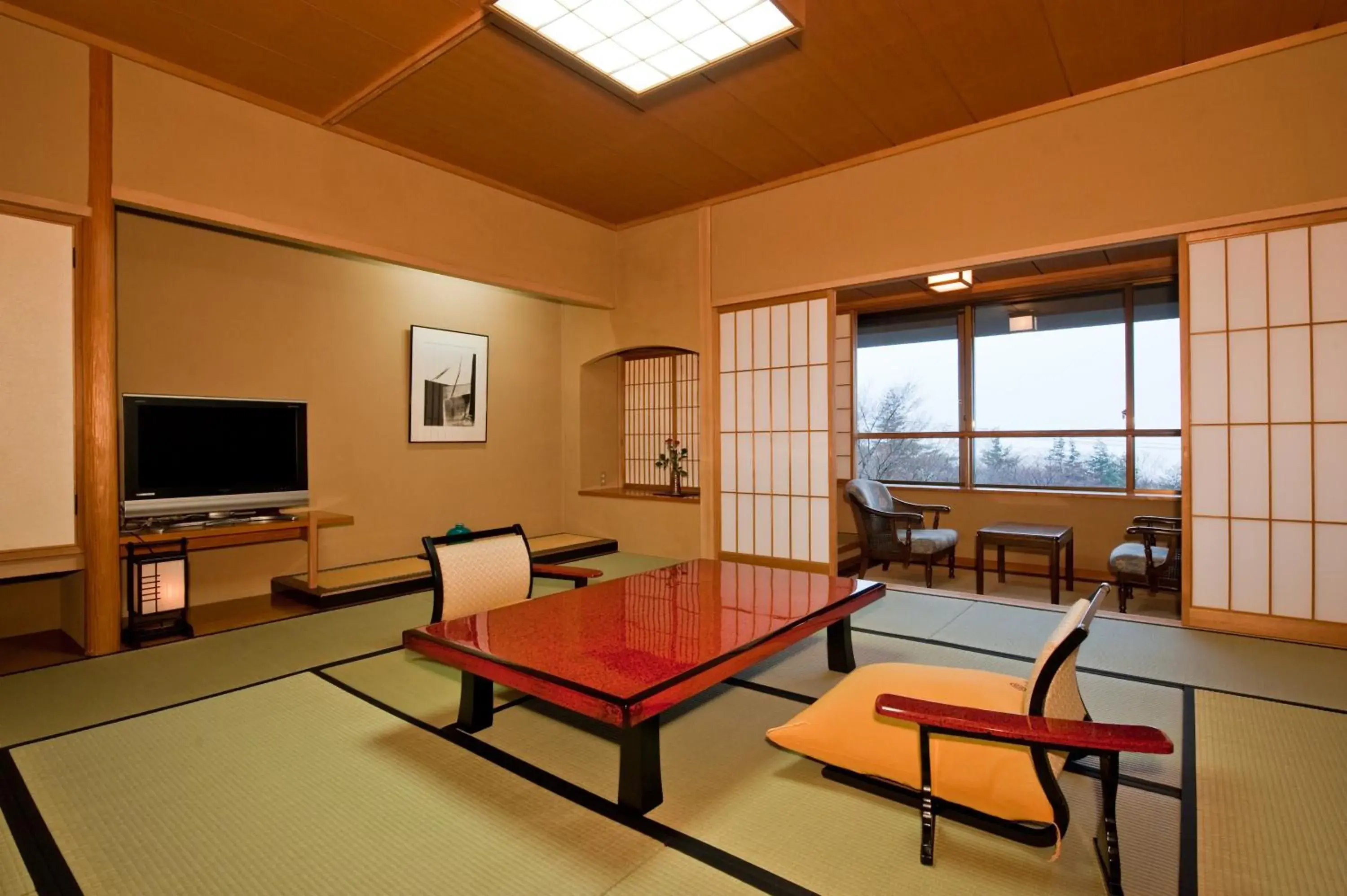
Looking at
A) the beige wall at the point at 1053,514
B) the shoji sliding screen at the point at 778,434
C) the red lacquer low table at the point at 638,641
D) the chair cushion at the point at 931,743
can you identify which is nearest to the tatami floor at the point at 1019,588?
the beige wall at the point at 1053,514

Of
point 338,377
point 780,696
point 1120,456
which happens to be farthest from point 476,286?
point 1120,456

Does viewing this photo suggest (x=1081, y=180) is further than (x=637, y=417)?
No

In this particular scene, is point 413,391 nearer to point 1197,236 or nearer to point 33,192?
point 33,192

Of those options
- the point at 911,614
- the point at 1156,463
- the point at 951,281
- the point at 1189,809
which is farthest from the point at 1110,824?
the point at 1156,463

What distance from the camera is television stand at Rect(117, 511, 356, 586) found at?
3.31 m

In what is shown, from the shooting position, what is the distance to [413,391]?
5070 mm

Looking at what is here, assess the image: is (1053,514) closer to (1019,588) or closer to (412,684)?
(1019,588)

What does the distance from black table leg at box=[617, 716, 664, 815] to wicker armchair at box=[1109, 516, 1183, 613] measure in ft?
11.0

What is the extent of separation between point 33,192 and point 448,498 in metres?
3.04

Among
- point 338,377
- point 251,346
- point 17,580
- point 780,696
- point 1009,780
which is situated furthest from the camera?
point 338,377

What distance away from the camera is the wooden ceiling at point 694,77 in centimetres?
291

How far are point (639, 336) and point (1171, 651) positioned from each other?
13.4 ft

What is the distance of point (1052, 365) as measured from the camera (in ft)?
19.2

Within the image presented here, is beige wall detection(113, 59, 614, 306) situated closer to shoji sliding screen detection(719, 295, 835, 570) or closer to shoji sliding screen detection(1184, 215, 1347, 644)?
shoji sliding screen detection(719, 295, 835, 570)
